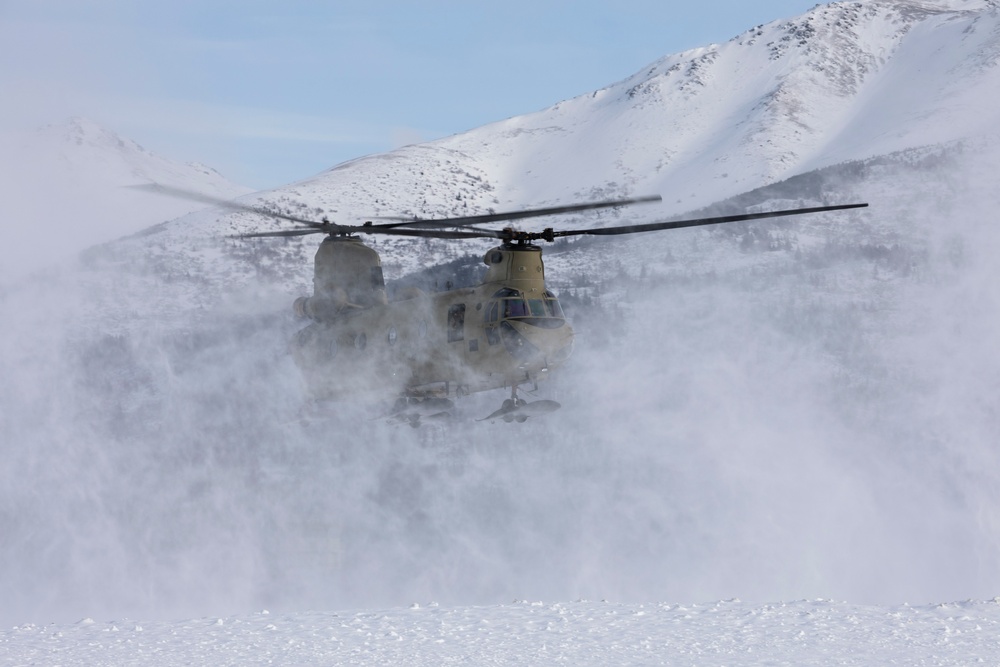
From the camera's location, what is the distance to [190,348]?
279 feet

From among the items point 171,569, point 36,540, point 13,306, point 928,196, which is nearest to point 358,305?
point 13,306

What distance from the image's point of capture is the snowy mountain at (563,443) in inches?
3000

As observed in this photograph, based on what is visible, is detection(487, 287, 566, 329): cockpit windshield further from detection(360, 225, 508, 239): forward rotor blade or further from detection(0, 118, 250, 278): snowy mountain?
detection(0, 118, 250, 278): snowy mountain

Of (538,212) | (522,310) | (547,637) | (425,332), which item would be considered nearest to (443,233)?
(538,212)

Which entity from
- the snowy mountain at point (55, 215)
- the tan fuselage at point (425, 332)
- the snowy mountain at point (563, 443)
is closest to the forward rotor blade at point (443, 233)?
A: the tan fuselage at point (425, 332)

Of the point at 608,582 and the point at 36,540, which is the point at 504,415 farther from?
the point at 608,582

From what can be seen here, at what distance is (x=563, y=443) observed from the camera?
99188 mm

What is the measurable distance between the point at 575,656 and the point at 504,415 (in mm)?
6453

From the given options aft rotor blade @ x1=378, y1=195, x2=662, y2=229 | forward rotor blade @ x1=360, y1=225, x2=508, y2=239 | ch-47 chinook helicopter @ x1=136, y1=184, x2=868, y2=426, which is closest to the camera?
aft rotor blade @ x1=378, y1=195, x2=662, y2=229

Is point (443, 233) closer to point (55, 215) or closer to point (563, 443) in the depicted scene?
point (563, 443)

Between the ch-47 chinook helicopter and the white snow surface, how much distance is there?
495 centimetres

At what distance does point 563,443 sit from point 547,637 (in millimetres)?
75611

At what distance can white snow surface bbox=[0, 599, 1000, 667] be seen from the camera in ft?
72.9

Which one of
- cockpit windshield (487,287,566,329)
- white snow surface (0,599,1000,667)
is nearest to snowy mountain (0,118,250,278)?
cockpit windshield (487,287,566,329)
